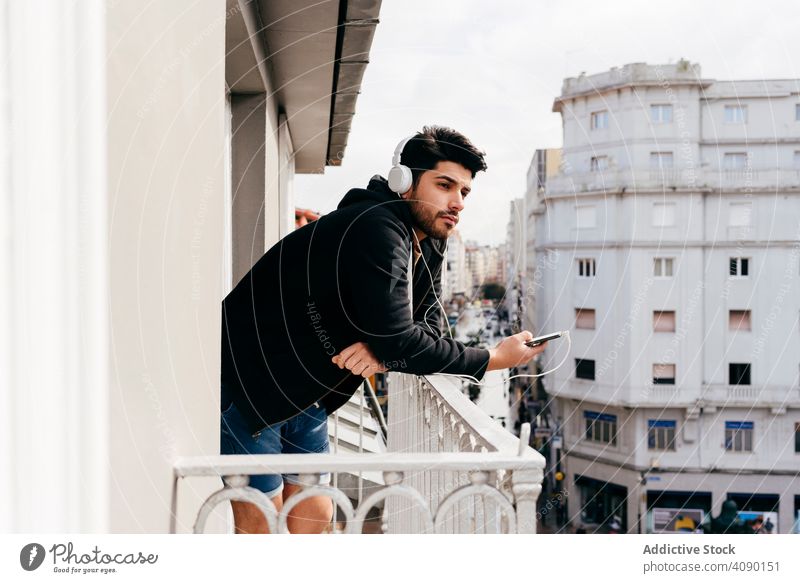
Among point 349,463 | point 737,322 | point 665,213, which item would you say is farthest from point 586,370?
point 349,463

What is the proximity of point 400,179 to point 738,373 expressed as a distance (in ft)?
37.2

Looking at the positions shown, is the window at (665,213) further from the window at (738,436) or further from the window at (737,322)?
the window at (738,436)

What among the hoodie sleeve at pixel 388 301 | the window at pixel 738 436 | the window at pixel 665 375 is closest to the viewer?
the hoodie sleeve at pixel 388 301

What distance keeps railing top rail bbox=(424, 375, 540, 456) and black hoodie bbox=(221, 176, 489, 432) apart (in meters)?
0.08

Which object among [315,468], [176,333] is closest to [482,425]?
[315,468]

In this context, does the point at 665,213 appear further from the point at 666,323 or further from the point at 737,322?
the point at 737,322

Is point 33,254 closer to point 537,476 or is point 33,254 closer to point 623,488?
point 537,476

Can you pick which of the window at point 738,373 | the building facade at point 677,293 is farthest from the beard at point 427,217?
the window at point 738,373

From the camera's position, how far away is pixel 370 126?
2244mm

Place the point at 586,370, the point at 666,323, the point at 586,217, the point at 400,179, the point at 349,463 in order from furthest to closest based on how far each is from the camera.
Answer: the point at 586,370 → the point at 666,323 → the point at 586,217 → the point at 400,179 → the point at 349,463

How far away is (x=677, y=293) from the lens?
9.79 metres

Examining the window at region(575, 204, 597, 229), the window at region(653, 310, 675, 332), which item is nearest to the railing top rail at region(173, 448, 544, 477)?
the window at region(575, 204, 597, 229)

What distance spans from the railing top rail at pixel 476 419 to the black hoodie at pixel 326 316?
0.27ft

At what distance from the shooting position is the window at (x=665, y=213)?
820 cm
